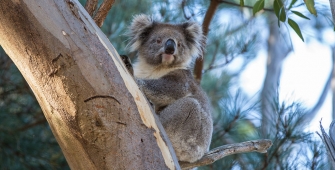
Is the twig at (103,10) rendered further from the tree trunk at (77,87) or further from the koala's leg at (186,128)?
the koala's leg at (186,128)

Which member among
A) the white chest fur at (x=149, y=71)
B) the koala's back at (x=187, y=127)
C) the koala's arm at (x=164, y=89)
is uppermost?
the white chest fur at (x=149, y=71)

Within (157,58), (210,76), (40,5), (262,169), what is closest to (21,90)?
(157,58)

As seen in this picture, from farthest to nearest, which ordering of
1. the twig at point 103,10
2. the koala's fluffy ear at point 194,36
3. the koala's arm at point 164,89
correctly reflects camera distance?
1. the koala's fluffy ear at point 194,36
2. the koala's arm at point 164,89
3. the twig at point 103,10

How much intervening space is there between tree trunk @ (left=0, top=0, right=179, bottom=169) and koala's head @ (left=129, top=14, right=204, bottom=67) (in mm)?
1898

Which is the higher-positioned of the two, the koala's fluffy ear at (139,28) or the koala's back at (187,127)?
the koala's fluffy ear at (139,28)

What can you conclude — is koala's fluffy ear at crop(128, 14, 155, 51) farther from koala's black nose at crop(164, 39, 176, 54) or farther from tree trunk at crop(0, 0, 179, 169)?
tree trunk at crop(0, 0, 179, 169)

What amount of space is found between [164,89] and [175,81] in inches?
6.5

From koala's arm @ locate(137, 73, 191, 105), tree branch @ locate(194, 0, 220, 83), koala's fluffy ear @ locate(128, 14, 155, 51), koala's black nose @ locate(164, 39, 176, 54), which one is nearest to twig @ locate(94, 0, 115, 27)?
koala's arm @ locate(137, 73, 191, 105)

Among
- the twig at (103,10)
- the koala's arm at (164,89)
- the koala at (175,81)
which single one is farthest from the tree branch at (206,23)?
the twig at (103,10)

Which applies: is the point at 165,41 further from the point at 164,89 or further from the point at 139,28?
the point at 164,89

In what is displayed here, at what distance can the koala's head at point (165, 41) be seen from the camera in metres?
4.00

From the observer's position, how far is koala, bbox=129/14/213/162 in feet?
11.1

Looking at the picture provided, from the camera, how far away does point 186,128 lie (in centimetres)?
341

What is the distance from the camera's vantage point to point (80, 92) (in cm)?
198
